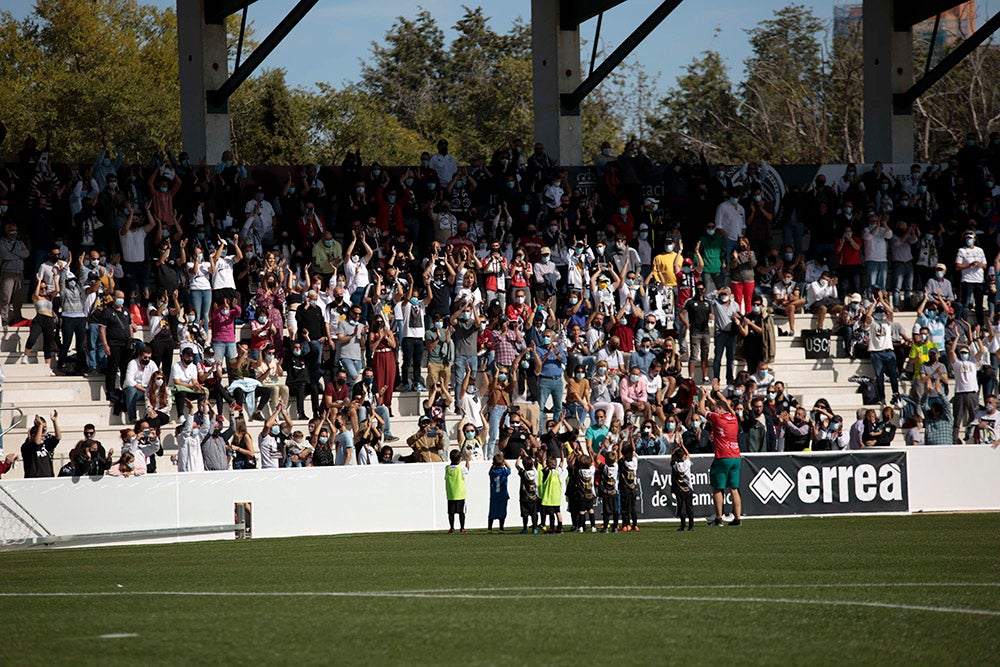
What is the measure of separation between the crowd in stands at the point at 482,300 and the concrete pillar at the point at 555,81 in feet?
6.35

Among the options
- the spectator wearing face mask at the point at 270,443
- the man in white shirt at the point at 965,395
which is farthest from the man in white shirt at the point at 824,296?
the spectator wearing face mask at the point at 270,443

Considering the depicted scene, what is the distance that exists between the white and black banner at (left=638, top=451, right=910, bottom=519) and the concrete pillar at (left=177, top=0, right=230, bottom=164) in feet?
43.4

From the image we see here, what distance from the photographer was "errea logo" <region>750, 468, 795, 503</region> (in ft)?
78.2

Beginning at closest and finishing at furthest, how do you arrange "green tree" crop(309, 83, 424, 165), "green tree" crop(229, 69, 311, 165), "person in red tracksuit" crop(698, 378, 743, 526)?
1. "person in red tracksuit" crop(698, 378, 743, 526)
2. "green tree" crop(229, 69, 311, 165)
3. "green tree" crop(309, 83, 424, 165)

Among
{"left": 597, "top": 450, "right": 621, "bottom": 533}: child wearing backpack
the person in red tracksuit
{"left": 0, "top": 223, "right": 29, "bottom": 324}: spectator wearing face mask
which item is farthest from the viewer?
{"left": 0, "top": 223, "right": 29, "bottom": 324}: spectator wearing face mask

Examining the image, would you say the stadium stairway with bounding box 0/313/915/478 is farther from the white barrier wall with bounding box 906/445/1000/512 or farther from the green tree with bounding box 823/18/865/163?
the green tree with bounding box 823/18/865/163

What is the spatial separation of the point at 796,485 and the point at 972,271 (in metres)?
8.67

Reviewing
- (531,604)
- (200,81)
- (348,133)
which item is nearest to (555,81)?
(200,81)

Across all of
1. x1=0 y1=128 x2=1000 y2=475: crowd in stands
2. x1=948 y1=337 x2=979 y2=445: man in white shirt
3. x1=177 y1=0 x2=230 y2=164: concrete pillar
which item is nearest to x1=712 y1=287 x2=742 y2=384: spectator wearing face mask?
x1=0 y1=128 x2=1000 y2=475: crowd in stands

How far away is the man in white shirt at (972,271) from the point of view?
29.8m

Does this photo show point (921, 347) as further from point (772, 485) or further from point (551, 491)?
point (551, 491)

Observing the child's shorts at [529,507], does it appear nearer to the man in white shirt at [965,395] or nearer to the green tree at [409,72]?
the man in white shirt at [965,395]

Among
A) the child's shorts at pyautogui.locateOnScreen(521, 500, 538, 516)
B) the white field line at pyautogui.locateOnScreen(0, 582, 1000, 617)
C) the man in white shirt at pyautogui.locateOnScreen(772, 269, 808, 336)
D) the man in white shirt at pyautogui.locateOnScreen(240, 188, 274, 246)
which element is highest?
the man in white shirt at pyautogui.locateOnScreen(240, 188, 274, 246)

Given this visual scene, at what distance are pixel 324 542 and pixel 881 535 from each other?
25.0ft
